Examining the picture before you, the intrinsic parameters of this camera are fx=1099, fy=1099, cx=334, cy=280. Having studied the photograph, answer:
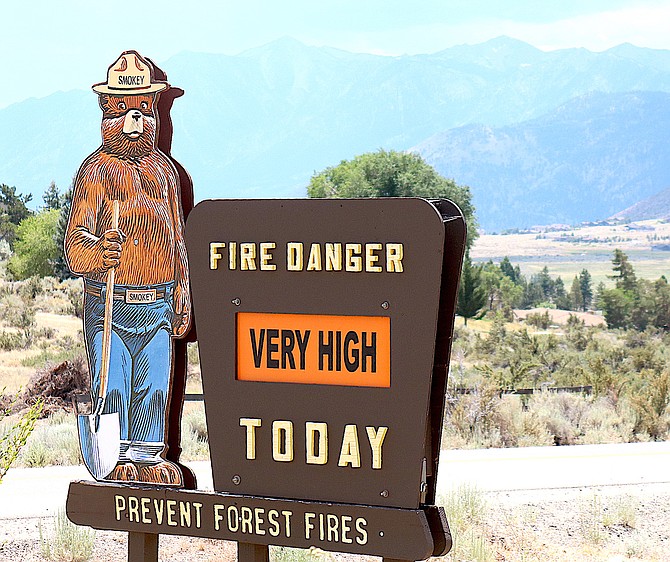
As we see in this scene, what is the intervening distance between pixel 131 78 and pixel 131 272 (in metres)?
1.04

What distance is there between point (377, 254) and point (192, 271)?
37.1 inches

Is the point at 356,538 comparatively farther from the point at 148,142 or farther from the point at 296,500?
the point at 148,142

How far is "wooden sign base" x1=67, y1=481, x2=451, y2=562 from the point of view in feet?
15.8

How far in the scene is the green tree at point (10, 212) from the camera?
134 ft

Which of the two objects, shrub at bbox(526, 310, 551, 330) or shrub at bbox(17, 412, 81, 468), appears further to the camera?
shrub at bbox(526, 310, 551, 330)

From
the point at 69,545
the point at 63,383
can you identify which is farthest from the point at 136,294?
the point at 63,383

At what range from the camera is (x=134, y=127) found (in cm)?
585

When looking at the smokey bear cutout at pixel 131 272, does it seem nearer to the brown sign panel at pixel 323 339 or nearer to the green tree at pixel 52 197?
the brown sign panel at pixel 323 339

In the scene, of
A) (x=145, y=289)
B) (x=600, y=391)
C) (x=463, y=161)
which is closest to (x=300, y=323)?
(x=145, y=289)

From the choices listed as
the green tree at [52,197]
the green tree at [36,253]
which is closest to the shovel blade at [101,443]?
the green tree at [36,253]

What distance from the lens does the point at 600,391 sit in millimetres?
14195

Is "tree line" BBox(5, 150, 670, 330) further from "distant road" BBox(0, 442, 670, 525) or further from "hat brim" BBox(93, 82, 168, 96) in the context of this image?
"hat brim" BBox(93, 82, 168, 96)

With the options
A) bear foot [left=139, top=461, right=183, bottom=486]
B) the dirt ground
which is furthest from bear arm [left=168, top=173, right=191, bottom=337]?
the dirt ground

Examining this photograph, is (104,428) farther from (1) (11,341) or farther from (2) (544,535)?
(1) (11,341)
